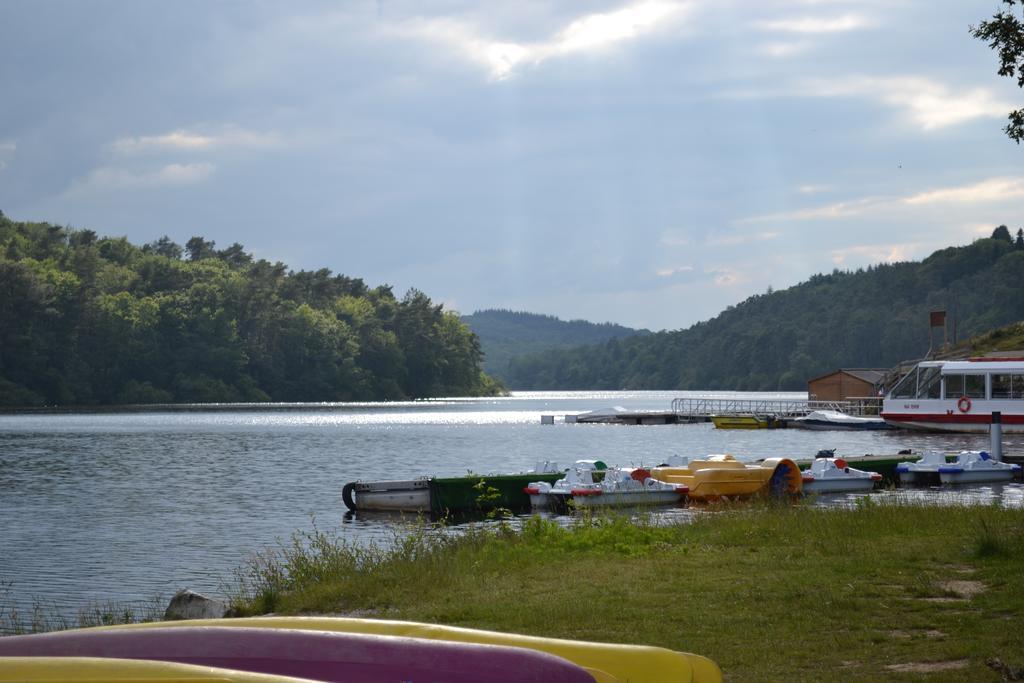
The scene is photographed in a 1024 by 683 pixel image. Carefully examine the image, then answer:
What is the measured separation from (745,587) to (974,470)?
2581 cm

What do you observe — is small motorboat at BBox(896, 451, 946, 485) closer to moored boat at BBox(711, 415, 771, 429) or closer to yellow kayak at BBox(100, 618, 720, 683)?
yellow kayak at BBox(100, 618, 720, 683)

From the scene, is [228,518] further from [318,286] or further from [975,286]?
[975,286]

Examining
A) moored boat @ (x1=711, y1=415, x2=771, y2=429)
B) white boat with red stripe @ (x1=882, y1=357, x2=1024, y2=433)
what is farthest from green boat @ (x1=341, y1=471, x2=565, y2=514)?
moored boat @ (x1=711, y1=415, x2=771, y2=429)

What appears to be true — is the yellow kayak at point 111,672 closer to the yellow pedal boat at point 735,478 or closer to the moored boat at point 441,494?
the yellow pedal boat at point 735,478

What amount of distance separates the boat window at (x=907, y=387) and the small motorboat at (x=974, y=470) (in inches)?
1274

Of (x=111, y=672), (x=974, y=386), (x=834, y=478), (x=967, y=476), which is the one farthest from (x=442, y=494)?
(x=974, y=386)

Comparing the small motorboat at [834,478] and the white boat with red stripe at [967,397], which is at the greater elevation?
the white boat with red stripe at [967,397]

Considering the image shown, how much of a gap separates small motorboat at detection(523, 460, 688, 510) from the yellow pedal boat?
544mm

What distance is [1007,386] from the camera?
6438cm

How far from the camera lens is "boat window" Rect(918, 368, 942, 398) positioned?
6644 cm

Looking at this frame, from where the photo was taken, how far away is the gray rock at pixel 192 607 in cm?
1417

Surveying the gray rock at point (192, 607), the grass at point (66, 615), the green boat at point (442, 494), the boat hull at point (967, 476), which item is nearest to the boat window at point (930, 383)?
the boat hull at point (967, 476)

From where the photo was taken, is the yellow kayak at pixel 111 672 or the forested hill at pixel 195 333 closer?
the yellow kayak at pixel 111 672

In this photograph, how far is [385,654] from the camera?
20.7 ft
